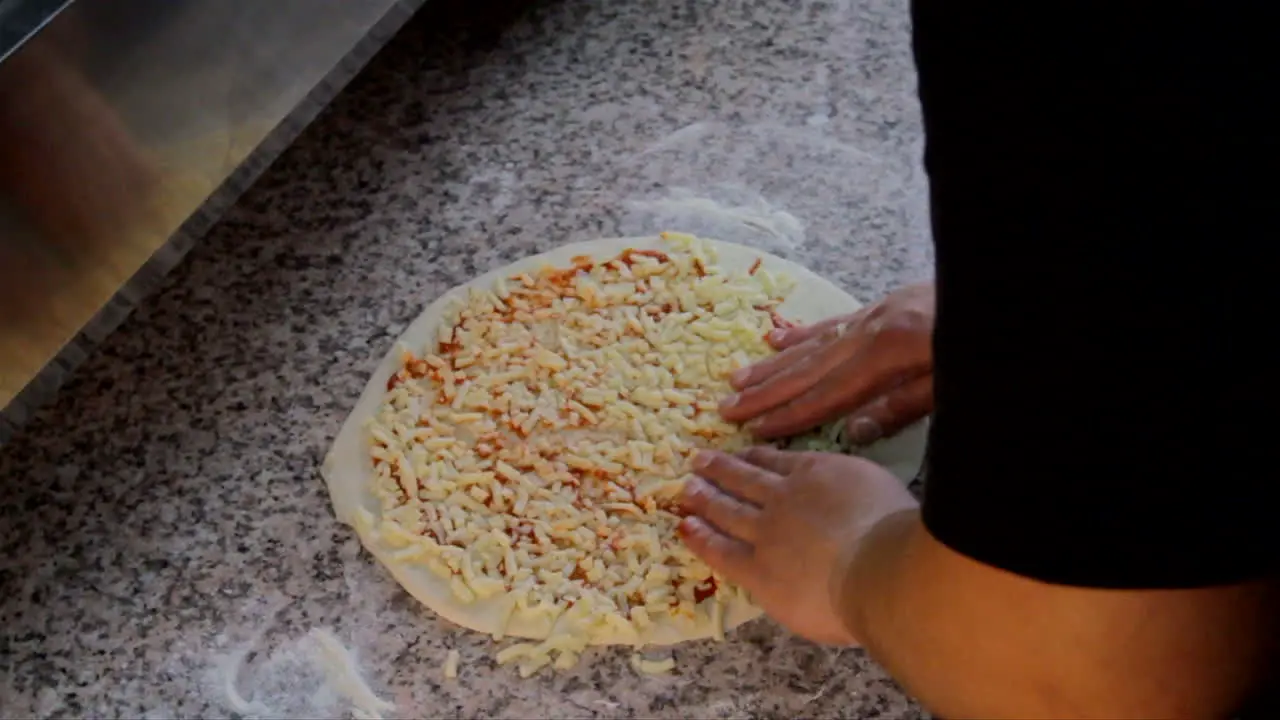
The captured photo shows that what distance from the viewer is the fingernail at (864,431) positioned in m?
0.83

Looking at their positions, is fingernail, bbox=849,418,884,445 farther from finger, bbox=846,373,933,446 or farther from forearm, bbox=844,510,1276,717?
forearm, bbox=844,510,1276,717

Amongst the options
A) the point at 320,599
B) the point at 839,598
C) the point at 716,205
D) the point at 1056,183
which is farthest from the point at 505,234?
the point at 1056,183

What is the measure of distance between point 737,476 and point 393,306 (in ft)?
1.11

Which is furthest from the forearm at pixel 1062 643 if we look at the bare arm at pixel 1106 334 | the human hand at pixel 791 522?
the human hand at pixel 791 522

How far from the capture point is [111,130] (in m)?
0.60

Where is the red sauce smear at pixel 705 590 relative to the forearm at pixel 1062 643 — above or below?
below

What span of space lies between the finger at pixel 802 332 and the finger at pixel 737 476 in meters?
0.11

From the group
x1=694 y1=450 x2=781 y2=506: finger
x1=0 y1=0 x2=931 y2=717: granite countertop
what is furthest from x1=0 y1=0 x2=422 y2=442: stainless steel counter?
x1=694 y1=450 x2=781 y2=506: finger

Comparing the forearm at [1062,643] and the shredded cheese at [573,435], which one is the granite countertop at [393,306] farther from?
the forearm at [1062,643]

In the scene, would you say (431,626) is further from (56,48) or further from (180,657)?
(56,48)

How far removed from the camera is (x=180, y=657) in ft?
2.56

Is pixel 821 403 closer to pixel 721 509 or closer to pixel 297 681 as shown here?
pixel 721 509

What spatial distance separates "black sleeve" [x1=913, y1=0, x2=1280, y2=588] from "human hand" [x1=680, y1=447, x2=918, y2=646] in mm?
257

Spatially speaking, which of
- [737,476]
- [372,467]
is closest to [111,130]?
[372,467]
